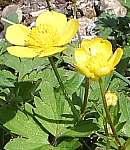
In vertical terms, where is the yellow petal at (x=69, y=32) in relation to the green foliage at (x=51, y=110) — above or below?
above

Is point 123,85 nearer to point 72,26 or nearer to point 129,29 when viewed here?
point 72,26

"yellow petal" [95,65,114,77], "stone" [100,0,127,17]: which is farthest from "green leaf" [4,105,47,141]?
"stone" [100,0,127,17]

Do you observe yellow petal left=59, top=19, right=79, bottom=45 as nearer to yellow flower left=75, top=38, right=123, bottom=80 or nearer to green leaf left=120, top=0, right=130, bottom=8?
yellow flower left=75, top=38, right=123, bottom=80

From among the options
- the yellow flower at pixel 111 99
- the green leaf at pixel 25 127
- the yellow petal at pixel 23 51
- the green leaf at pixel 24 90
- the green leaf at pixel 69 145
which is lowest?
the green leaf at pixel 69 145

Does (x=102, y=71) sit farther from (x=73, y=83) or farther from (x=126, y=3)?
(x=126, y=3)

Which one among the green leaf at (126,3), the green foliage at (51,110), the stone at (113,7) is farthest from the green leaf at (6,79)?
the stone at (113,7)

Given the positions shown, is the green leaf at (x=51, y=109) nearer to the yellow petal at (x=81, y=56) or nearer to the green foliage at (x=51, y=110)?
the green foliage at (x=51, y=110)

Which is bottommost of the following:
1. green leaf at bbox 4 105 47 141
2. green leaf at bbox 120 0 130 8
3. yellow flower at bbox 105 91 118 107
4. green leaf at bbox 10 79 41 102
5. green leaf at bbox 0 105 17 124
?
green leaf at bbox 4 105 47 141

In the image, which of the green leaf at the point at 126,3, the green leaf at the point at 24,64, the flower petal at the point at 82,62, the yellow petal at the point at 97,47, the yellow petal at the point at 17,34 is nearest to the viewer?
the flower petal at the point at 82,62
